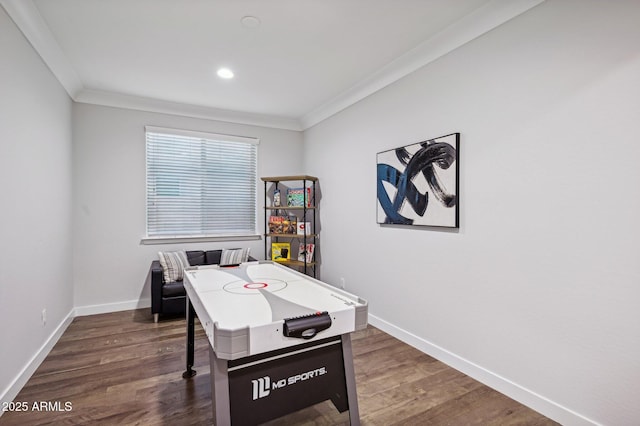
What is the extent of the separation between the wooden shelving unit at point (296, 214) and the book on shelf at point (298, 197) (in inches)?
1.8

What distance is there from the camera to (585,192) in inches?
69.2

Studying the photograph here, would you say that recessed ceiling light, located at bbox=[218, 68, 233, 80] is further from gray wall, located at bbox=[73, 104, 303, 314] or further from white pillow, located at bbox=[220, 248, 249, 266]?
white pillow, located at bbox=[220, 248, 249, 266]

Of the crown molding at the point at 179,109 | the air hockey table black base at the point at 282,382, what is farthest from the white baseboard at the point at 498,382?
the crown molding at the point at 179,109

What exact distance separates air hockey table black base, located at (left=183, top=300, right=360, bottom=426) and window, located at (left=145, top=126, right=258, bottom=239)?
3.05 m

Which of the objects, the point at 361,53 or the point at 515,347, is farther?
the point at 361,53

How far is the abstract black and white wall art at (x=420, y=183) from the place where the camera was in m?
2.52

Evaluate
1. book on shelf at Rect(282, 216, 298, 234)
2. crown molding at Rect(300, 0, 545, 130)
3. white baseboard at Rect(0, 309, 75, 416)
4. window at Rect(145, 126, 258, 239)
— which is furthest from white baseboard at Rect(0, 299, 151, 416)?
crown molding at Rect(300, 0, 545, 130)

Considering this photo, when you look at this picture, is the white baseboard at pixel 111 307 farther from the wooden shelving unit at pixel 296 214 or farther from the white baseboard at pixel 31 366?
the wooden shelving unit at pixel 296 214

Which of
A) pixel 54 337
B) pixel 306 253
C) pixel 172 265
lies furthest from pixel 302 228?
pixel 54 337

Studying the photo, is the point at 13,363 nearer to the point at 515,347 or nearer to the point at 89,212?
the point at 89,212

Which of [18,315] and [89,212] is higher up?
[89,212]

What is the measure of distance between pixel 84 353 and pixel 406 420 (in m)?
2.72

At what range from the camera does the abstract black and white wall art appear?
2.52m

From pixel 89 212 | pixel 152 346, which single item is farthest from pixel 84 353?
pixel 89 212
